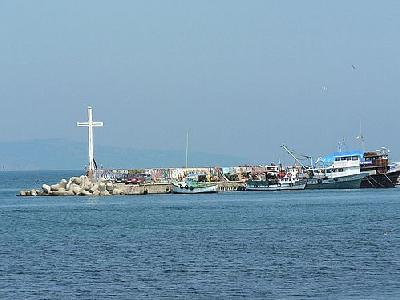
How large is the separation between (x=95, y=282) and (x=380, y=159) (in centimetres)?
8918

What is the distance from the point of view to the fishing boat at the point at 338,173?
123 meters

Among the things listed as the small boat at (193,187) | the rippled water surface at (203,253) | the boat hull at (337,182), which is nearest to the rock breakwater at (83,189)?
the small boat at (193,187)

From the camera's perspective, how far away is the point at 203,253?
4603 cm

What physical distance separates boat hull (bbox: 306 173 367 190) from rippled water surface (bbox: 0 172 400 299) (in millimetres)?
37747

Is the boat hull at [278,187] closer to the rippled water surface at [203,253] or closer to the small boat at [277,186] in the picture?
the small boat at [277,186]

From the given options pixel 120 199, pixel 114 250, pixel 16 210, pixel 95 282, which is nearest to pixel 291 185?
pixel 120 199

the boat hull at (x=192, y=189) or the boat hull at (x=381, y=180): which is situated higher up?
the boat hull at (x=381, y=180)

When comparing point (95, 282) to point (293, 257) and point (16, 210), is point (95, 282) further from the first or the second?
point (16, 210)

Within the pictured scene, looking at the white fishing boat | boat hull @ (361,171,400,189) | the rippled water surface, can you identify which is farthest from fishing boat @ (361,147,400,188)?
the rippled water surface

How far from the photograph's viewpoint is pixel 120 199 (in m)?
110

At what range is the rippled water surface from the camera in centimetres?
3503

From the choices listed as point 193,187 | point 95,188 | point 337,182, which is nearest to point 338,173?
point 337,182

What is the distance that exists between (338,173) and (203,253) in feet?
265

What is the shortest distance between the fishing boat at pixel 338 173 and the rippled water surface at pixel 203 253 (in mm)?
37458
